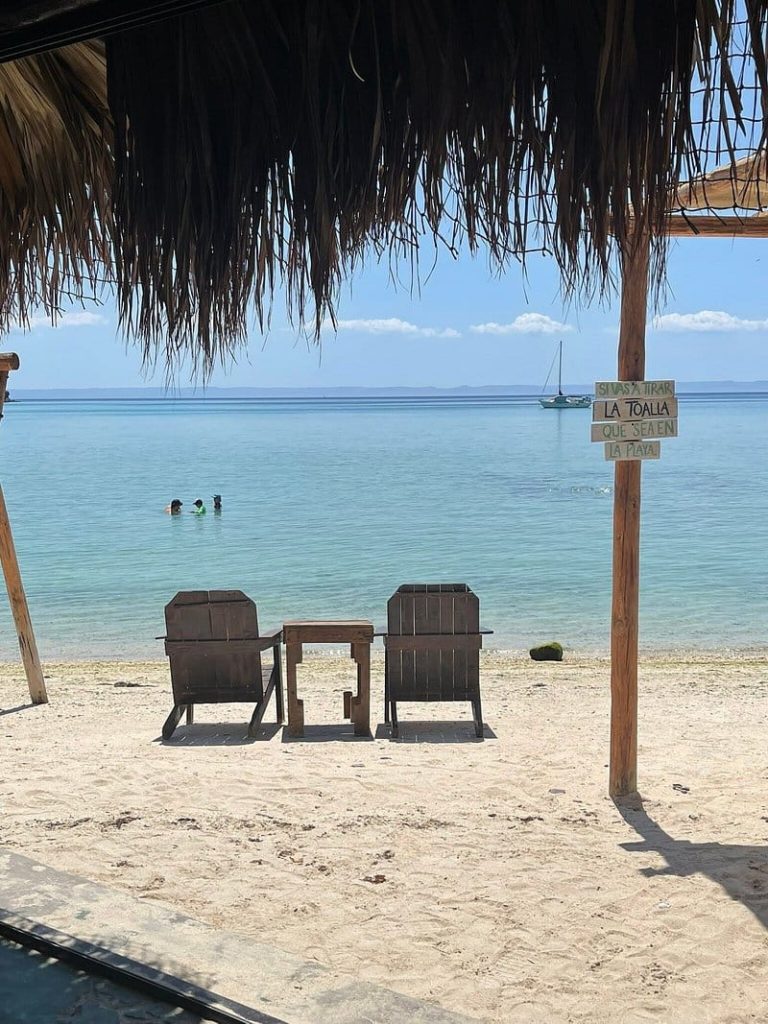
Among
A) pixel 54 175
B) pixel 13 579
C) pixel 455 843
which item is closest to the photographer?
pixel 54 175

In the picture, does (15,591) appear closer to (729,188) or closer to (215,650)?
(215,650)

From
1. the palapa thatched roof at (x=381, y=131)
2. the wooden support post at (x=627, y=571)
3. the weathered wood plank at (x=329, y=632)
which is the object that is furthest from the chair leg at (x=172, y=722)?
the palapa thatched roof at (x=381, y=131)

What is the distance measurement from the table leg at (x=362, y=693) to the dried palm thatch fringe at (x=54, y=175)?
11.1ft

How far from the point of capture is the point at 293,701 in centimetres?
595

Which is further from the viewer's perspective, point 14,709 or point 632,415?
point 14,709

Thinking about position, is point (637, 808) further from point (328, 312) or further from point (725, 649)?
point (725, 649)

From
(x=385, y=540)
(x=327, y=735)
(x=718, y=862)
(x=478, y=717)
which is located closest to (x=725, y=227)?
(x=718, y=862)

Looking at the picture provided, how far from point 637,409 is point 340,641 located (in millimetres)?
2297

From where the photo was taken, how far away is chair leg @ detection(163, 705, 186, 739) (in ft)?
19.9

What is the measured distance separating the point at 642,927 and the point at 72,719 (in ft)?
14.4

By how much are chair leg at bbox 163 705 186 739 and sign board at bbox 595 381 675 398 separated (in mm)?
3198

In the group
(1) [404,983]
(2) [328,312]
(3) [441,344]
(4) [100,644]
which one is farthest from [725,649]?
(3) [441,344]

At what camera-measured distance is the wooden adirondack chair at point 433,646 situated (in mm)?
5969

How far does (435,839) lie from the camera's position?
4230 mm
